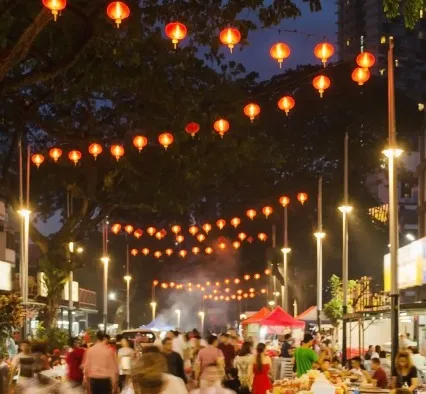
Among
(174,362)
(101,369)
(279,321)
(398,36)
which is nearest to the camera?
(101,369)

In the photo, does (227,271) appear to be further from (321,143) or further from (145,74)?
(145,74)

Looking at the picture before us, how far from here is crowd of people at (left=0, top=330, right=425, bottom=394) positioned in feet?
31.5

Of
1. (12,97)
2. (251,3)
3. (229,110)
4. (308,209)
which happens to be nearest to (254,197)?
(308,209)

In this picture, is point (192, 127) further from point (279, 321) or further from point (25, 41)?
point (279, 321)

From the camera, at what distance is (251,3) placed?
14.6 metres

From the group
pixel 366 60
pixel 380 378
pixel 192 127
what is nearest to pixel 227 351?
pixel 192 127

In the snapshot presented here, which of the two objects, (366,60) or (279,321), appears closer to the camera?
(366,60)

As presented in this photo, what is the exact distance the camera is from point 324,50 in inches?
701

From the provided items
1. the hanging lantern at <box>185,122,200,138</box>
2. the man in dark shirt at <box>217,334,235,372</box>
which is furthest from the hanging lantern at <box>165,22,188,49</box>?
the man in dark shirt at <box>217,334,235,372</box>

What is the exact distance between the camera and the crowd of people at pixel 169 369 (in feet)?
31.5

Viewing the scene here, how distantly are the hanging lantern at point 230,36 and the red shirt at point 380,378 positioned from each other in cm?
746

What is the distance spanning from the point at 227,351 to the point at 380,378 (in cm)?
673

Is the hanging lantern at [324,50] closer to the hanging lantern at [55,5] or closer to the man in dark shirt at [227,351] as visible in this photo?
the hanging lantern at [55,5]

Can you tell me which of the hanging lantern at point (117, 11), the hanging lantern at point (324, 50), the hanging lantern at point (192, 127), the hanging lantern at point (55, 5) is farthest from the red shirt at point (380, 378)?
the hanging lantern at point (55, 5)
